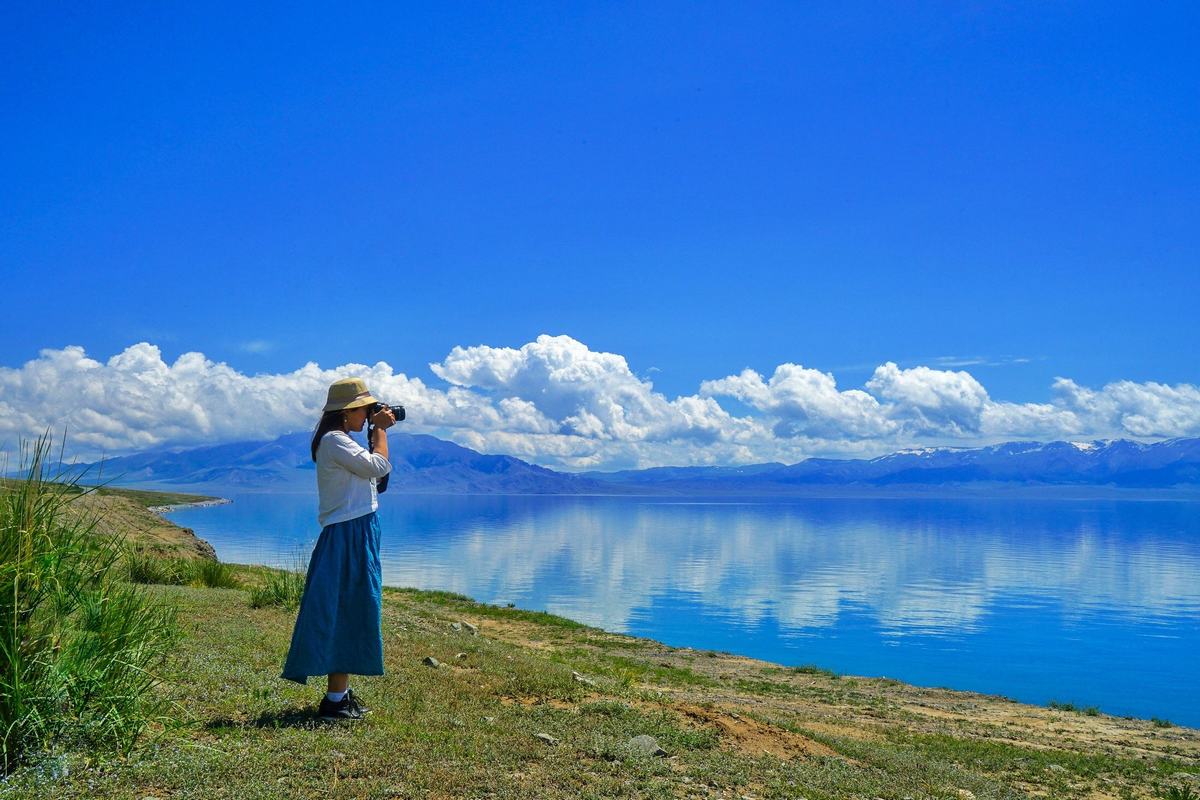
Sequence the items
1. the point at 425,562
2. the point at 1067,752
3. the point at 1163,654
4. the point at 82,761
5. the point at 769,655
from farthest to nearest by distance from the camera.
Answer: the point at 425,562 → the point at 1163,654 → the point at 769,655 → the point at 1067,752 → the point at 82,761

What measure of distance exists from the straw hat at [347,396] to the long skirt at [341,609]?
1.09 meters

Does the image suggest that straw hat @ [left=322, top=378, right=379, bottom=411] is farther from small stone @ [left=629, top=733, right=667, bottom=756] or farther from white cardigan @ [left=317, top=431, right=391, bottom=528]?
small stone @ [left=629, top=733, right=667, bottom=756]

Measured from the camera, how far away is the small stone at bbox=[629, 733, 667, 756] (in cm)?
878

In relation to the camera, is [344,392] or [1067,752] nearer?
[344,392]

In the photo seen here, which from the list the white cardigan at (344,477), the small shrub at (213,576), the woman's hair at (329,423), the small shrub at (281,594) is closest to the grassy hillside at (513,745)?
the small shrub at (281,594)

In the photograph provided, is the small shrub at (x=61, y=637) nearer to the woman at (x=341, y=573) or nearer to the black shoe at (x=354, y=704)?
the woman at (x=341, y=573)

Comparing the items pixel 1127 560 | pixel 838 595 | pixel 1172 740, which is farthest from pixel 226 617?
pixel 1127 560

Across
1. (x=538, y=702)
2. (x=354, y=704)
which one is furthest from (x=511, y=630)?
(x=354, y=704)

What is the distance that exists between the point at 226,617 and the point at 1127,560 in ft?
301

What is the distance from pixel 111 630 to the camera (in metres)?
6.96

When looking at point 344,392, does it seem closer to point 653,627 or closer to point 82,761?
point 82,761

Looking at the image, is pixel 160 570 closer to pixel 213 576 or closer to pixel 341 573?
pixel 213 576

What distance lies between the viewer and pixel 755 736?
10.5 meters

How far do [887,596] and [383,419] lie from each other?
55092 mm
